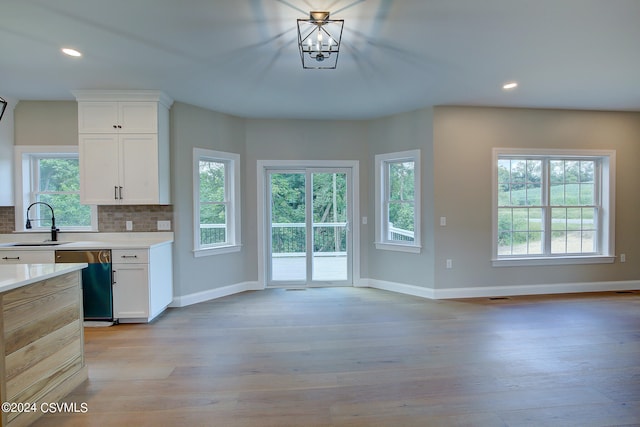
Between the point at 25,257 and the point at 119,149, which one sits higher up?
the point at 119,149

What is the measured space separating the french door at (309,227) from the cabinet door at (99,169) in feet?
6.49

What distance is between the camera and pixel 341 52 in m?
2.66

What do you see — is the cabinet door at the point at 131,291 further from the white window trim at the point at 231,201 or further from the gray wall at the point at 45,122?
the gray wall at the point at 45,122

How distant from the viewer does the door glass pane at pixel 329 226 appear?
4.78 m

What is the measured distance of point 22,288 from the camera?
182 centimetres

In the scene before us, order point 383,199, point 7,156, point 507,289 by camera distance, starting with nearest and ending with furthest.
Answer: point 7,156, point 507,289, point 383,199

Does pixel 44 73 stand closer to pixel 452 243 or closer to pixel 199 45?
pixel 199 45

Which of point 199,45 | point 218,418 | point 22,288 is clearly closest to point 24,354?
point 22,288

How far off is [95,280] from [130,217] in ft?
2.91

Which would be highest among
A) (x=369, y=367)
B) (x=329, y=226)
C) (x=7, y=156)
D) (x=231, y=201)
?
(x=7, y=156)

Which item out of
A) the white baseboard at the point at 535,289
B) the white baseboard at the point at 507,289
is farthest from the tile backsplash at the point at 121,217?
the white baseboard at the point at 535,289

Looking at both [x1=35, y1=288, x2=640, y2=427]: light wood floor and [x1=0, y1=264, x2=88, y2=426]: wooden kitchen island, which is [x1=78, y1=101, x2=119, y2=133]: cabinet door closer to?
[x1=0, y1=264, x2=88, y2=426]: wooden kitchen island

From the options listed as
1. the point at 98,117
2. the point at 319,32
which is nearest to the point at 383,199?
the point at 319,32

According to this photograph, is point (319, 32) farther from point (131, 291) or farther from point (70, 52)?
point (131, 291)
